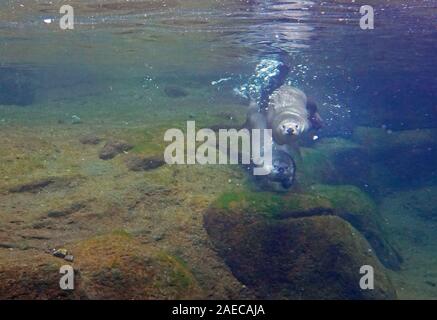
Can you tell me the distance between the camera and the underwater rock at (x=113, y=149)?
13039 millimetres

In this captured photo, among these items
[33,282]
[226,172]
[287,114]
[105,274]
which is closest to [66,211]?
[105,274]

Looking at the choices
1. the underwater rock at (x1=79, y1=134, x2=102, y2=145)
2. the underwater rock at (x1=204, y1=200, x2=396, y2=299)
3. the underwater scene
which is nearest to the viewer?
the underwater scene

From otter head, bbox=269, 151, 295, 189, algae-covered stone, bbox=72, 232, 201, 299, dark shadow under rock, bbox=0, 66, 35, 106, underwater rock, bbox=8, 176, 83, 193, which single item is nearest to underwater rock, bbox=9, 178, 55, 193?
underwater rock, bbox=8, 176, 83, 193

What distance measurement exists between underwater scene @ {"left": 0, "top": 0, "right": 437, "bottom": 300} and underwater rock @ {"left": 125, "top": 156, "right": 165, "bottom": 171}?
0.04 meters

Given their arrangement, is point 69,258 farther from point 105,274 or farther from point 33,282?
point 33,282

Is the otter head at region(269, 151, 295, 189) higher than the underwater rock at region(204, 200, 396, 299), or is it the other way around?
the otter head at region(269, 151, 295, 189)

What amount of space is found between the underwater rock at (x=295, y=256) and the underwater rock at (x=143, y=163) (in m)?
3.82

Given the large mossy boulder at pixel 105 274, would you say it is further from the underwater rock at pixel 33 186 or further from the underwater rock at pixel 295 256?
the underwater rock at pixel 33 186

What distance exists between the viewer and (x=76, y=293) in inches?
220

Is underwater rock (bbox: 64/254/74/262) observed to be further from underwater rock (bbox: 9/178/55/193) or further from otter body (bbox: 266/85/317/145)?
otter body (bbox: 266/85/317/145)

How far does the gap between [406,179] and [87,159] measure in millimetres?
17032

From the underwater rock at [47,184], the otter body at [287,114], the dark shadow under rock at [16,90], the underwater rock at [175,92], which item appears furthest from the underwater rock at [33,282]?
the dark shadow under rock at [16,90]

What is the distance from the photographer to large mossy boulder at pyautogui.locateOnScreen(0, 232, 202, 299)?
5.43 m

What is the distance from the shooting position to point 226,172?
41.0 feet
